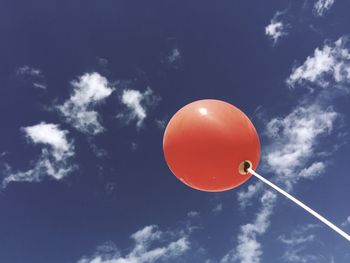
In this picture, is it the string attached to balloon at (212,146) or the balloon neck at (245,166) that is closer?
the string attached to balloon at (212,146)

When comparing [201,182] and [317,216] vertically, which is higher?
[201,182]

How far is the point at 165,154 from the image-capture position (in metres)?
6.96

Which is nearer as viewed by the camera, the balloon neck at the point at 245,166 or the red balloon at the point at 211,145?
the red balloon at the point at 211,145

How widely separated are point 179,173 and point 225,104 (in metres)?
1.54

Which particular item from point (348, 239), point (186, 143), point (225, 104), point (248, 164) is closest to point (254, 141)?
point (248, 164)

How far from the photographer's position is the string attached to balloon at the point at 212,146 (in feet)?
20.1

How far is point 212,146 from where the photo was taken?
610 cm

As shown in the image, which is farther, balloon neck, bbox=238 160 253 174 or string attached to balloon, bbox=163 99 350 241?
balloon neck, bbox=238 160 253 174

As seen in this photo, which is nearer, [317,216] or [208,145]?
[317,216]

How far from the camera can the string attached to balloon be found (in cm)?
613

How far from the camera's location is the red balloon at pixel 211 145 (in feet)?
20.1

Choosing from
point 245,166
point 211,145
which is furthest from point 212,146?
point 245,166

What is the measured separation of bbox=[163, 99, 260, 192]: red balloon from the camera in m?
6.13

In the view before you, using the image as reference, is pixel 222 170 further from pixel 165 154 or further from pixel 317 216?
pixel 317 216
